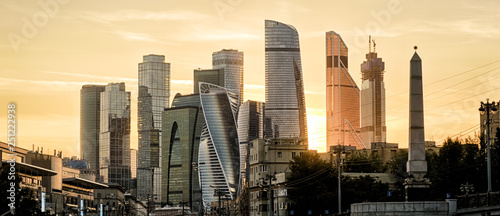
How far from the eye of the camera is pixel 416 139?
88875 mm

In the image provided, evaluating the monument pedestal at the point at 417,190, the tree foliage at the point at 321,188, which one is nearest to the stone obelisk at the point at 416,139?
the monument pedestal at the point at 417,190

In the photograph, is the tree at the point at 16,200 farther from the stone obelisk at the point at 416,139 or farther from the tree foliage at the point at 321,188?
the tree foliage at the point at 321,188

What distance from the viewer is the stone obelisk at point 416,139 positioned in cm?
8881

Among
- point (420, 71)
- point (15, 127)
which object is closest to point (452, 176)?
point (420, 71)

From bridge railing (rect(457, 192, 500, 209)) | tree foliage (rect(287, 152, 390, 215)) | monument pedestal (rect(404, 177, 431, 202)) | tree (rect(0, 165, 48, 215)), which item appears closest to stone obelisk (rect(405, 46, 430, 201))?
monument pedestal (rect(404, 177, 431, 202))

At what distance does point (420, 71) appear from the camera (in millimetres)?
89625

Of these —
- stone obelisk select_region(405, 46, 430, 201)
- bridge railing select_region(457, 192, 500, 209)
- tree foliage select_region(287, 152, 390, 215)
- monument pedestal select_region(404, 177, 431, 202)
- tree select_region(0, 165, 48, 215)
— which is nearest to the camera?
bridge railing select_region(457, 192, 500, 209)

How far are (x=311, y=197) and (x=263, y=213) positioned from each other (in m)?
31.9

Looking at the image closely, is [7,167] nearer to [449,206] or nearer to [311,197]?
[311,197]

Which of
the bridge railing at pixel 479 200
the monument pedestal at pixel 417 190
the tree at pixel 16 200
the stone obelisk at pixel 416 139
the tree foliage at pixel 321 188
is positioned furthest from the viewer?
the tree foliage at pixel 321 188

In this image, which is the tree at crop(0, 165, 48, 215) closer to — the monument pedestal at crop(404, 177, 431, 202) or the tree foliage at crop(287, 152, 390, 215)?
the monument pedestal at crop(404, 177, 431, 202)

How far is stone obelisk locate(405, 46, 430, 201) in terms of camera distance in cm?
8881

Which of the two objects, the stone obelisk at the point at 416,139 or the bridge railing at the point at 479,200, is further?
the stone obelisk at the point at 416,139

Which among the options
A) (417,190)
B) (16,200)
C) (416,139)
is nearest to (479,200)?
(417,190)
